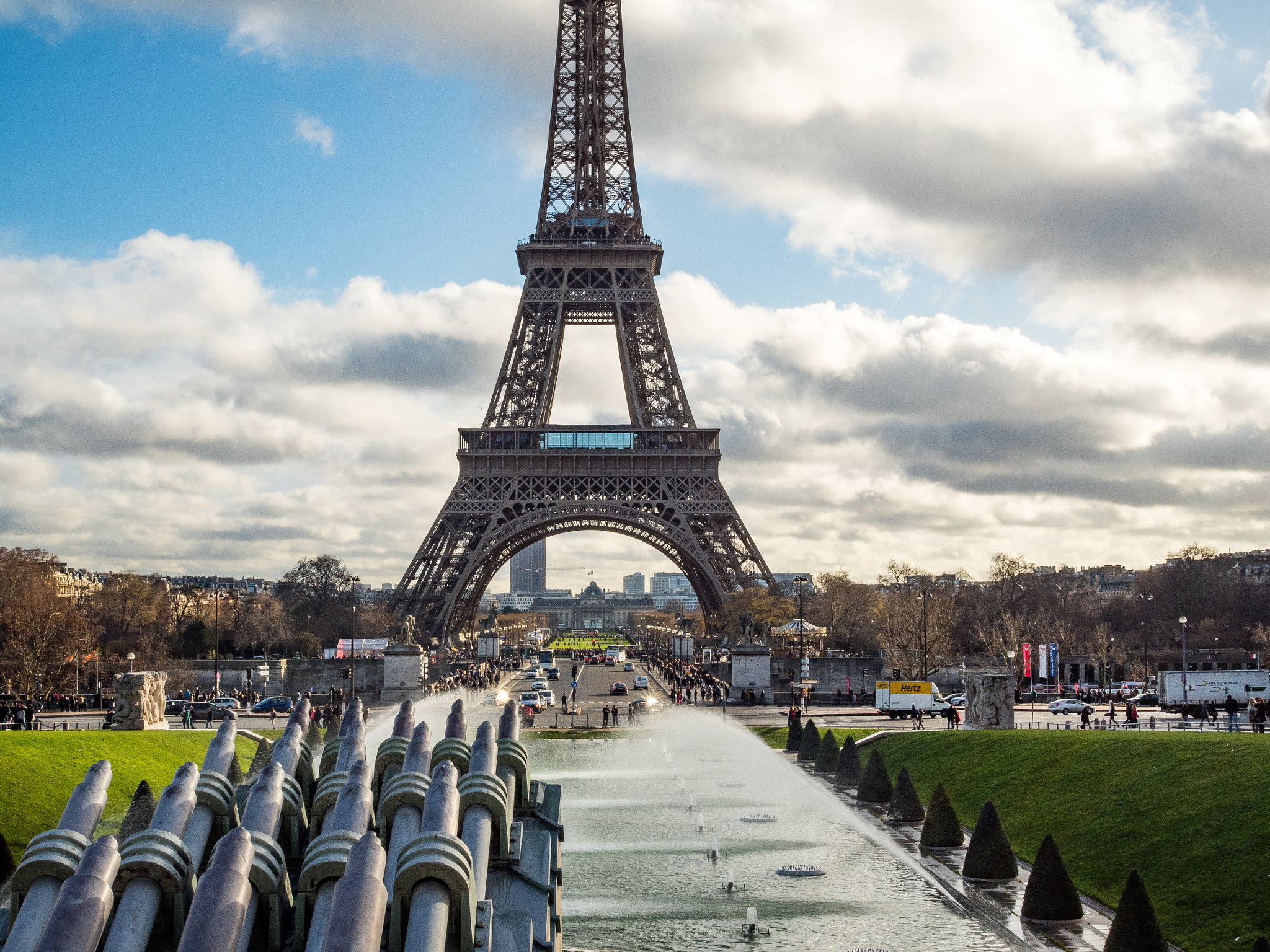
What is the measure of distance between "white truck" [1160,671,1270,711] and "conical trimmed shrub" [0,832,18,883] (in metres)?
51.6

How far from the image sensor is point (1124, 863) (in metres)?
22.8

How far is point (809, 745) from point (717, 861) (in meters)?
16.1

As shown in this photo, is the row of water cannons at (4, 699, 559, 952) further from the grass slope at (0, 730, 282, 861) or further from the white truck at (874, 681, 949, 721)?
the white truck at (874, 681, 949, 721)

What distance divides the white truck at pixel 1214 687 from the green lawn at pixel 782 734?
1844 cm

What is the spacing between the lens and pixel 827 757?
3841cm

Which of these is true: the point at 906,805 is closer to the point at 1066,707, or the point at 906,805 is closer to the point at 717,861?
the point at 717,861

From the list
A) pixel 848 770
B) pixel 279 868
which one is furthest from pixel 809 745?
pixel 279 868

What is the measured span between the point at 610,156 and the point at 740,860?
73.1 m

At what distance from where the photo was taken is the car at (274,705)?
60.4 m

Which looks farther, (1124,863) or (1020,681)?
(1020,681)

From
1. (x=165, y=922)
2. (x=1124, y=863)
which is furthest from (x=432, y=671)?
(x=165, y=922)

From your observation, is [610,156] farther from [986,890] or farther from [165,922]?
[165,922]

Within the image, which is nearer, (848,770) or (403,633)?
(848,770)

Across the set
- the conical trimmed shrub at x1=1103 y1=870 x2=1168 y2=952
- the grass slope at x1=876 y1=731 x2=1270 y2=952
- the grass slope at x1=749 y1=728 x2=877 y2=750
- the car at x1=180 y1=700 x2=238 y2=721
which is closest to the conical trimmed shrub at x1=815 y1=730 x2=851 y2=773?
the grass slope at x1=876 y1=731 x2=1270 y2=952
